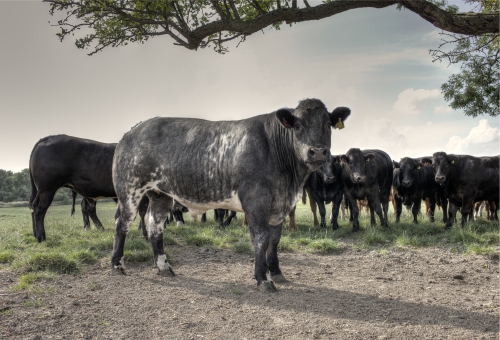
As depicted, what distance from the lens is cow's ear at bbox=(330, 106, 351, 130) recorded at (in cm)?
645

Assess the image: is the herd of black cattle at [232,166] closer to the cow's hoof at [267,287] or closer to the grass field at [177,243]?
the cow's hoof at [267,287]

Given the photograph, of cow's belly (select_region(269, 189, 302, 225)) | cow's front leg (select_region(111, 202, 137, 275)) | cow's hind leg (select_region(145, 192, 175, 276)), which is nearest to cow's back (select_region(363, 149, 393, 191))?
cow's belly (select_region(269, 189, 302, 225))

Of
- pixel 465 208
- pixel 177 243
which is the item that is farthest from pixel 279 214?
pixel 465 208

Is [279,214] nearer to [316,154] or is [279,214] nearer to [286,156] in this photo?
[286,156]

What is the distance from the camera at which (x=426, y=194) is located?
1495 cm

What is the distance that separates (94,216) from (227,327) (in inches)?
396

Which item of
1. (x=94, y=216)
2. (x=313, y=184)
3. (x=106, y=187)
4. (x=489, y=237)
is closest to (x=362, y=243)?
(x=489, y=237)

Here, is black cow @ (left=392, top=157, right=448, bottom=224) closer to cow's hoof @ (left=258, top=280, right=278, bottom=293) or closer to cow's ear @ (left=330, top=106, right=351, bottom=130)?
cow's ear @ (left=330, top=106, right=351, bottom=130)

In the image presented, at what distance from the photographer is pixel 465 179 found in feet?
42.4

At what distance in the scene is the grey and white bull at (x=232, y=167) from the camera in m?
6.21

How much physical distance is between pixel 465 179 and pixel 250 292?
372 inches

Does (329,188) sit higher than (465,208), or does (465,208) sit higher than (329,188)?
(329,188)

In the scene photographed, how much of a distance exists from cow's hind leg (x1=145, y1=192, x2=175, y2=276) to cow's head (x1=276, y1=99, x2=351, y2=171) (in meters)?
2.79

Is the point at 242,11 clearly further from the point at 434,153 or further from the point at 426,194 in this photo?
the point at 426,194
